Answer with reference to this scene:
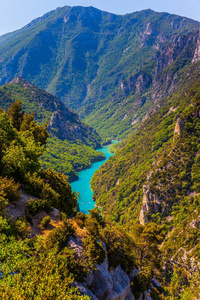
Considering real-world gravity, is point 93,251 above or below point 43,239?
below

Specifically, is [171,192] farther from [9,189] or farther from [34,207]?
[9,189]

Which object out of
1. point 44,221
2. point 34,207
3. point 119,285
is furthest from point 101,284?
point 34,207

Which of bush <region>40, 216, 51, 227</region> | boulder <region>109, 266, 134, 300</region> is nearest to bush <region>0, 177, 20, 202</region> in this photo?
bush <region>40, 216, 51, 227</region>

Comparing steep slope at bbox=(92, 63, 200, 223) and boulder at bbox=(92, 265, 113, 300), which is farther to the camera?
steep slope at bbox=(92, 63, 200, 223)

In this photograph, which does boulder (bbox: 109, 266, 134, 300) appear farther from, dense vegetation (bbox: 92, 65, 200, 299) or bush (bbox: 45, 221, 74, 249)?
dense vegetation (bbox: 92, 65, 200, 299)

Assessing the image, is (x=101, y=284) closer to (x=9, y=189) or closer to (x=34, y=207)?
(x=34, y=207)

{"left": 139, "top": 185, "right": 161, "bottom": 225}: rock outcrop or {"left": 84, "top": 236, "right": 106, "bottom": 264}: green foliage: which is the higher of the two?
{"left": 84, "top": 236, "right": 106, "bottom": 264}: green foliage

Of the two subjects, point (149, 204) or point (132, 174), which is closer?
point (149, 204)

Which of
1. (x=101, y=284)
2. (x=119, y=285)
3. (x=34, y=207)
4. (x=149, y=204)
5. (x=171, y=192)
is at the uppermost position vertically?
(x=171, y=192)

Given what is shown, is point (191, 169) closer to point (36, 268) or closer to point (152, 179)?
point (152, 179)

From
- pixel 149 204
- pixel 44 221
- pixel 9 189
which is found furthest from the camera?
pixel 149 204

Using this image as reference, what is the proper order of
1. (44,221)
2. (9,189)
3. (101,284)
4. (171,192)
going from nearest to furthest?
1. (101,284)
2. (9,189)
3. (44,221)
4. (171,192)
